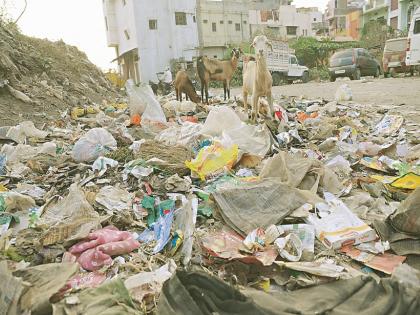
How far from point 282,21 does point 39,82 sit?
3127cm

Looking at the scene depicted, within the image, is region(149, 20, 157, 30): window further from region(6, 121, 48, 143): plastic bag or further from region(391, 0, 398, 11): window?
region(6, 121, 48, 143): plastic bag

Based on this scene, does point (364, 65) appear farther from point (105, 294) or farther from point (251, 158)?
point (105, 294)

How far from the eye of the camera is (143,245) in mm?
2570

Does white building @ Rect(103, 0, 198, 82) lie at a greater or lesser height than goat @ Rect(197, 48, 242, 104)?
greater

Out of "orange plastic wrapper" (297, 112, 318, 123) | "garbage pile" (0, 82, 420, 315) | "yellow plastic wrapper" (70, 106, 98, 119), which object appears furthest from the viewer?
"yellow plastic wrapper" (70, 106, 98, 119)

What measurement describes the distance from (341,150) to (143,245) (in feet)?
9.14

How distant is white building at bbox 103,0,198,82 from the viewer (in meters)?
27.0

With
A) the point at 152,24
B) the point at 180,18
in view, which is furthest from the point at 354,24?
the point at 152,24

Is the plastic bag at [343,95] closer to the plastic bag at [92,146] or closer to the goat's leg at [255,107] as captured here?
the goat's leg at [255,107]

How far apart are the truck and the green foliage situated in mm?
7558

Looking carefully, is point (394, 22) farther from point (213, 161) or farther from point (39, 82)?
point (213, 161)

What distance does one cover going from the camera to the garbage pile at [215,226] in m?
1.76

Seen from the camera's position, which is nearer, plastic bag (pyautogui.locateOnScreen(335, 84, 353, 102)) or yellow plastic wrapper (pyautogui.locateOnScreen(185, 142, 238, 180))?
yellow plastic wrapper (pyautogui.locateOnScreen(185, 142, 238, 180))

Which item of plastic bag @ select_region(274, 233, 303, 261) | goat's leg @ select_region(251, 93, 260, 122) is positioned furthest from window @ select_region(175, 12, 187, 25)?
plastic bag @ select_region(274, 233, 303, 261)
